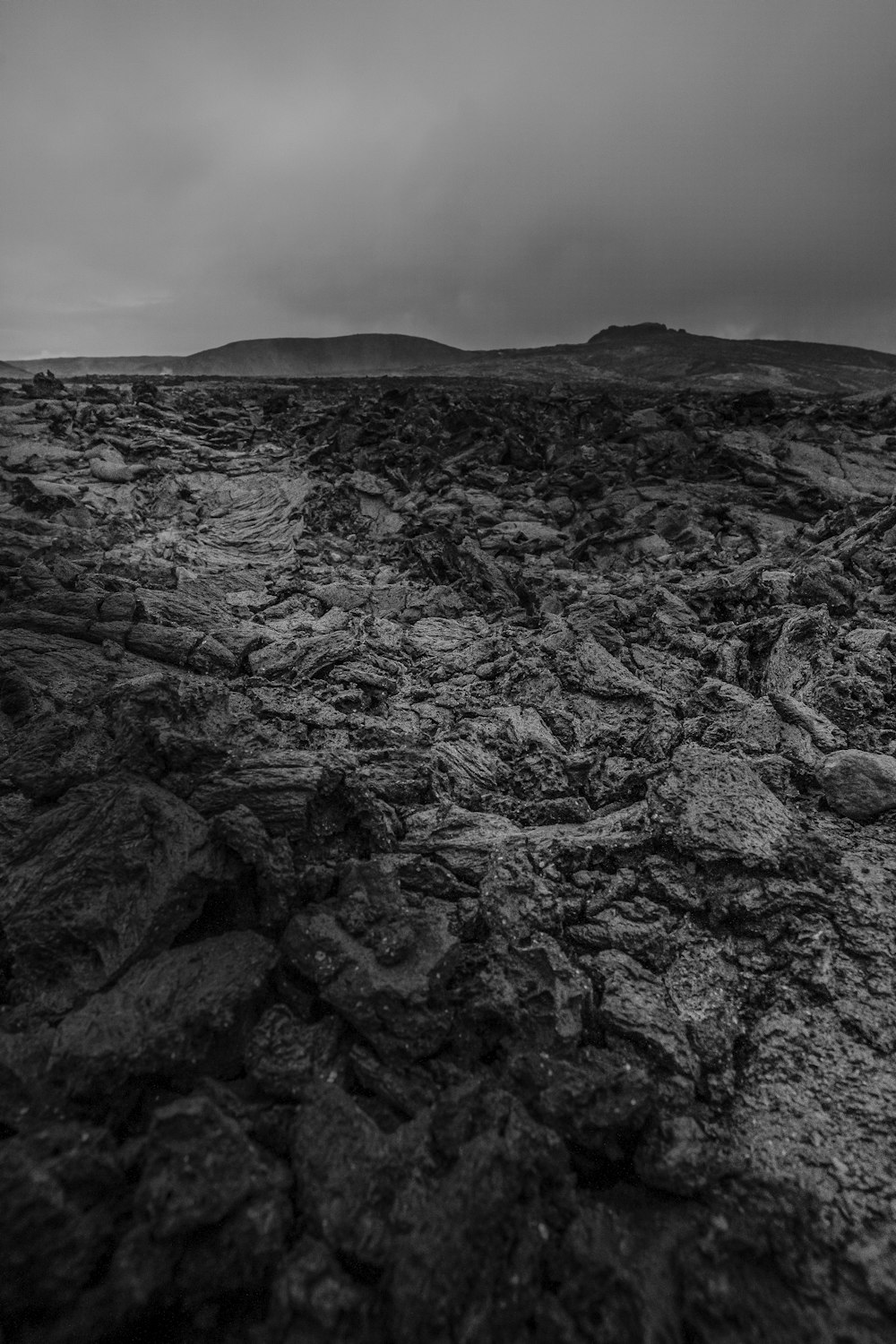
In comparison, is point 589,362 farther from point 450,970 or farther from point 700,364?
point 450,970

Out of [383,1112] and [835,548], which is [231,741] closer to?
[383,1112]

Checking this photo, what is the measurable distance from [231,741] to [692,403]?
60.6ft

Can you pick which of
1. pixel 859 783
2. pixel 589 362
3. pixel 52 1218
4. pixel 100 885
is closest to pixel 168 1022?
pixel 52 1218

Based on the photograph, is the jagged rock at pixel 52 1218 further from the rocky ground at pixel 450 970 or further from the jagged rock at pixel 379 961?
the jagged rock at pixel 379 961

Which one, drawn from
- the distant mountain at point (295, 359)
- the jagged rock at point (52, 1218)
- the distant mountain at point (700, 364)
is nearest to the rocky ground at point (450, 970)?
the jagged rock at point (52, 1218)

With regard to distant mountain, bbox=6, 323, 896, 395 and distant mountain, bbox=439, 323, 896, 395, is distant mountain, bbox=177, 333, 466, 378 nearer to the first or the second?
distant mountain, bbox=6, 323, 896, 395

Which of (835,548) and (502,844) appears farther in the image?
(835,548)

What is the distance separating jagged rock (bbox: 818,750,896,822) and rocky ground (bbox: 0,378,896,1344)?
3 centimetres

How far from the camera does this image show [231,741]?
458 centimetres

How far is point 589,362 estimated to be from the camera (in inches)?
1998

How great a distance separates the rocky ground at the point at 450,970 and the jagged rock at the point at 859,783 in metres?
0.03

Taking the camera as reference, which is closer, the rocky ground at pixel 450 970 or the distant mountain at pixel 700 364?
the rocky ground at pixel 450 970

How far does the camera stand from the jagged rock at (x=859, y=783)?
3973mm

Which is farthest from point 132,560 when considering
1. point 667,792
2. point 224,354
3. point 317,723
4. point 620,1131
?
point 224,354
